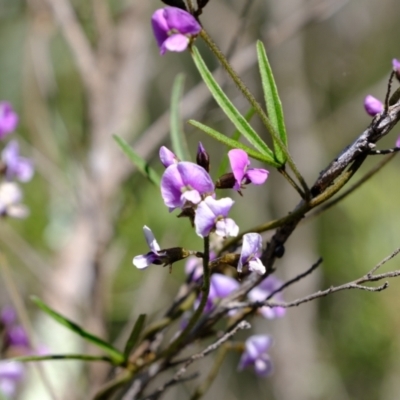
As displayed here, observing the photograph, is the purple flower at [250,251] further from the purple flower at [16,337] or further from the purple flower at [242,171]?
the purple flower at [16,337]

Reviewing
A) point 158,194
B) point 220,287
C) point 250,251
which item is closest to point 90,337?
point 220,287

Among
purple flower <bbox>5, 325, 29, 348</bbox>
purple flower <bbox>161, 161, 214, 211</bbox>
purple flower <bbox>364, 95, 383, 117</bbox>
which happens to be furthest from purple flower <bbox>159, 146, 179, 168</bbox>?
purple flower <bbox>5, 325, 29, 348</bbox>

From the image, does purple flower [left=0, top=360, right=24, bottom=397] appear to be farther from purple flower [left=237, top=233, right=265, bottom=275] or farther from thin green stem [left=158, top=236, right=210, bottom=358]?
purple flower [left=237, top=233, right=265, bottom=275]

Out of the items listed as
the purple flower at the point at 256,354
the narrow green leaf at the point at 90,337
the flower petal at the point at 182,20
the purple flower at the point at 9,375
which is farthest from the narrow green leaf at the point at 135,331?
the purple flower at the point at 9,375

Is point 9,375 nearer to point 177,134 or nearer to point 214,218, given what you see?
point 177,134

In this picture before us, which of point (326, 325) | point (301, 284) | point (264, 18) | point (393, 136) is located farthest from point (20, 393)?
point (393, 136)

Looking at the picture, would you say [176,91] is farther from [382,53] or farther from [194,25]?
[382,53]

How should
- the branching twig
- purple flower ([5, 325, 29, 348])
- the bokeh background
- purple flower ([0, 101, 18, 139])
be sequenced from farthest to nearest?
the bokeh background
purple flower ([5, 325, 29, 348])
purple flower ([0, 101, 18, 139])
the branching twig
